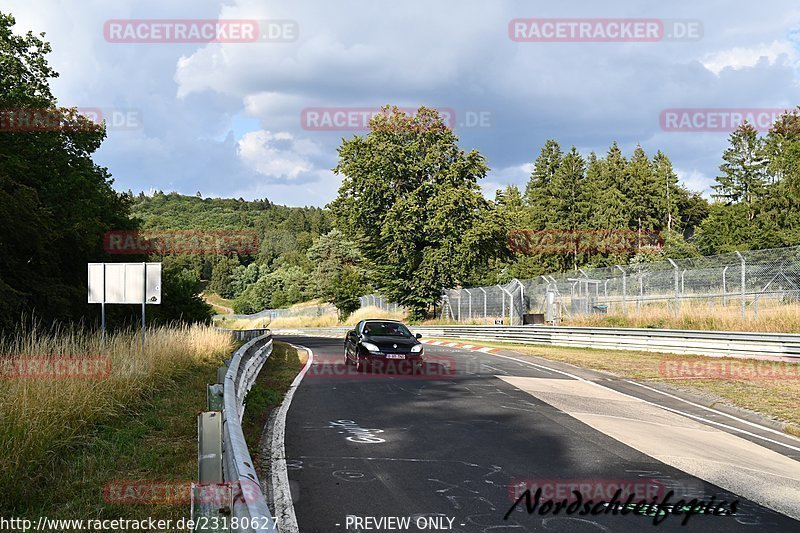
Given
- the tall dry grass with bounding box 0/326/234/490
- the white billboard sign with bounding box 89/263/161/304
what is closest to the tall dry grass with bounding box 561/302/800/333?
the tall dry grass with bounding box 0/326/234/490

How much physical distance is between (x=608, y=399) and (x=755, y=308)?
10.5 meters

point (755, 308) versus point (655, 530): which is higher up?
point (755, 308)

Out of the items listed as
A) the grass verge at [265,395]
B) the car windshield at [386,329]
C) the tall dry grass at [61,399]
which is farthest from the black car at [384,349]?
the tall dry grass at [61,399]

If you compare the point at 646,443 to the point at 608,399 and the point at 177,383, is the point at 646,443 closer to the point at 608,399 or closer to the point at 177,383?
the point at 608,399

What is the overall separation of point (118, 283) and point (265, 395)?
6.14 metres

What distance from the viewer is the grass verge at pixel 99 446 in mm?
5335

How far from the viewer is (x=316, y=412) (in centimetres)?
1107

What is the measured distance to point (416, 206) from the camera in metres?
48.4

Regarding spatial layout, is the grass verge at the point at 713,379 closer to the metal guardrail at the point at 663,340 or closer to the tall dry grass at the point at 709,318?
the metal guardrail at the point at 663,340

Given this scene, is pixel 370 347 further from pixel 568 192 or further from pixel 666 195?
pixel 666 195

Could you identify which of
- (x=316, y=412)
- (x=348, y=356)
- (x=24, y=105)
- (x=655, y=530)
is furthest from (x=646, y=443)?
(x=24, y=105)

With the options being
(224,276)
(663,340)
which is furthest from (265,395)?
(224,276)

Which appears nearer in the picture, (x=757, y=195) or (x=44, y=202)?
(x=44, y=202)

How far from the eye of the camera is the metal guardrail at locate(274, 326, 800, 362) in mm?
17727
